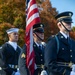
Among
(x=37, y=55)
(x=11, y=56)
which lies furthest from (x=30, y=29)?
(x=11, y=56)

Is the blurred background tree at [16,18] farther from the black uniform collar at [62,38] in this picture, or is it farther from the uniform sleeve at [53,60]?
the uniform sleeve at [53,60]

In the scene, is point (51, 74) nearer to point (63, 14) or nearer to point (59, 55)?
point (59, 55)

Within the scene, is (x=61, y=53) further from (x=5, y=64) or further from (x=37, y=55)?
(x=5, y=64)

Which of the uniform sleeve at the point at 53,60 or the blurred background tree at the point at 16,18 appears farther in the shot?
the blurred background tree at the point at 16,18

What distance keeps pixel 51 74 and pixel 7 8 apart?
3429 centimetres

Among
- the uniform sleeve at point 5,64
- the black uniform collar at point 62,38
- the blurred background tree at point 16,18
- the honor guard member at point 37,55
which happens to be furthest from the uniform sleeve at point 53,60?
the blurred background tree at point 16,18

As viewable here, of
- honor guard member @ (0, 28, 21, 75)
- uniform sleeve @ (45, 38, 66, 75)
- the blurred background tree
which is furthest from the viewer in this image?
the blurred background tree

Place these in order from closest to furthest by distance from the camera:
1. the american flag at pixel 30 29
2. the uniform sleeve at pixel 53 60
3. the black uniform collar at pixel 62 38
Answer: the uniform sleeve at pixel 53 60, the black uniform collar at pixel 62 38, the american flag at pixel 30 29

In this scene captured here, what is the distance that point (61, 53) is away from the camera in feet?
22.4

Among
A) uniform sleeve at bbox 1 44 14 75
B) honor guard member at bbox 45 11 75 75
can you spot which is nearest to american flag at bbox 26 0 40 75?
honor guard member at bbox 45 11 75 75

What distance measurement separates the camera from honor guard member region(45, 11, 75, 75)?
677cm

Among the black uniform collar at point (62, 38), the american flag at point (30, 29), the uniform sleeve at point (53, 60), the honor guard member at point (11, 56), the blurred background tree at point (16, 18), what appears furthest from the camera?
the blurred background tree at point (16, 18)

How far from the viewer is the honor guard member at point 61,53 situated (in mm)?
6770

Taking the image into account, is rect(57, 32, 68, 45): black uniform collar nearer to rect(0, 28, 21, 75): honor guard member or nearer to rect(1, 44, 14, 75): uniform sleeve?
rect(0, 28, 21, 75): honor guard member
